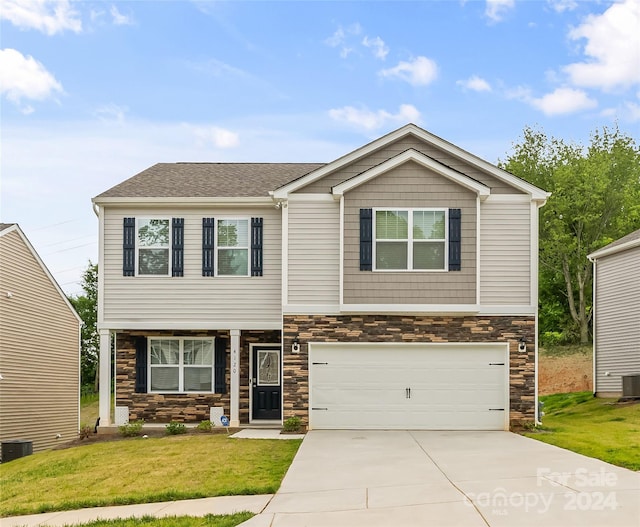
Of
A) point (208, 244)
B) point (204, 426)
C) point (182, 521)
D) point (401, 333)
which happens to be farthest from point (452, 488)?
point (208, 244)

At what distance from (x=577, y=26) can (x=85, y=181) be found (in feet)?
61.0

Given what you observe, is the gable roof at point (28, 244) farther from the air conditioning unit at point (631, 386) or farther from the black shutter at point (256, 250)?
the air conditioning unit at point (631, 386)

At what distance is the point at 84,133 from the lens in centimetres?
2722

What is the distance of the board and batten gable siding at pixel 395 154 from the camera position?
17.9 metres

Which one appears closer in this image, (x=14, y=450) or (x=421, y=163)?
(x=421, y=163)

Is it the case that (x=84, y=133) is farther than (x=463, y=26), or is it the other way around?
(x=84, y=133)

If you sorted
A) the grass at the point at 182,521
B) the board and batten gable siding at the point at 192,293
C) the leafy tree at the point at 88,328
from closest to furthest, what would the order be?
the grass at the point at 182,521, the board and batten gable siding at the point at 192,293, the leafy tree at the point at 88,328

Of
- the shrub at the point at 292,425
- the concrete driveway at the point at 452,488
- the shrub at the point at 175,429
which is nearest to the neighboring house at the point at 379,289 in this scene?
the shrub at the point at 292,425

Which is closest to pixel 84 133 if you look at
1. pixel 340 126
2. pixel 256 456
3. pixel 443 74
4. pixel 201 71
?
pixel 201 71

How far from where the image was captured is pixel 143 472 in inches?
495

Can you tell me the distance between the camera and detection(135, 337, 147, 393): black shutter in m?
19.6

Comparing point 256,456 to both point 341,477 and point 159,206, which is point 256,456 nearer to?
point 341,477

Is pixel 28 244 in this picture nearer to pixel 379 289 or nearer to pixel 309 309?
pixel 309 309

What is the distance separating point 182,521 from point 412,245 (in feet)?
32.1
